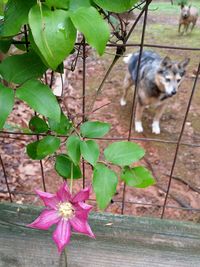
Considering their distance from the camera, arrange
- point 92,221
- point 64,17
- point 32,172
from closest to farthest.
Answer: point 64,17, point 92,221, point 32,172

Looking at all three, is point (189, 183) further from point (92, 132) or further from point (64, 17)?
point (64, 17)

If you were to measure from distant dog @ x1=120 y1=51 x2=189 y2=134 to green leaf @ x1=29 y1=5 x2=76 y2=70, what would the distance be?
299 cm

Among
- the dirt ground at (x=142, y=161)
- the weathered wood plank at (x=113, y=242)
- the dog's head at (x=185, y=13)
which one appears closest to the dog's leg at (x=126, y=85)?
the dirt ground at (x=142, y=161)

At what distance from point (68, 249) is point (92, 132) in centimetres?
64

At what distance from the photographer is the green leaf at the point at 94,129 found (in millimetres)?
843

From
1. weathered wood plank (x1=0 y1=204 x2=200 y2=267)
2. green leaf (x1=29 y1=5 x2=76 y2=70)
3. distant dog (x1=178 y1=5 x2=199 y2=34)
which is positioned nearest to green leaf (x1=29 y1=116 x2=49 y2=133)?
green leaf (x1=29 y1=5 x2=76 y2=70)

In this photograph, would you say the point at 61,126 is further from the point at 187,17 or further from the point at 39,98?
the point at 187,17

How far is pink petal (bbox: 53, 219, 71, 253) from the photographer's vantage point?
0.74 m

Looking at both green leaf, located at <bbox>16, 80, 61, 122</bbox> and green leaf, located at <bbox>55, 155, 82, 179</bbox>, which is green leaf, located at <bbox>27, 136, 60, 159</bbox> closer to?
green leaf, located at <bbox>55, 155, 82, 179</bbox>

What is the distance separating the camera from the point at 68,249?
1.29 metres

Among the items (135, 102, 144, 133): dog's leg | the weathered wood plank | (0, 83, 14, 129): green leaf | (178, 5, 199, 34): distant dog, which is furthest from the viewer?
(178, 5, 199, 34): distant dog

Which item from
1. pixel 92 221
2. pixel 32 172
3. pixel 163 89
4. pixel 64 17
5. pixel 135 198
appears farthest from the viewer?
pixel 163 89

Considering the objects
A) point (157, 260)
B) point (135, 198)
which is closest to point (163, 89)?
point (135, 198)

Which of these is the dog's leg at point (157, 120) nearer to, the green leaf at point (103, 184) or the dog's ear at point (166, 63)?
the dog's ear at point (166, 63)
